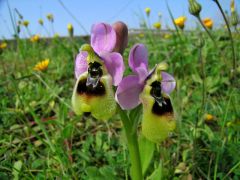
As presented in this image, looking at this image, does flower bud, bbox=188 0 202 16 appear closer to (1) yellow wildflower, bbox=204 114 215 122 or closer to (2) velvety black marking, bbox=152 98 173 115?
(1) yellow wildflower, bbox=204 114 215 122

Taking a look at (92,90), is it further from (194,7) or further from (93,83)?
(194,7)

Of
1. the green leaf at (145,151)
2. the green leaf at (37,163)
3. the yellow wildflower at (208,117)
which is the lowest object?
the green leaf at (37,163)

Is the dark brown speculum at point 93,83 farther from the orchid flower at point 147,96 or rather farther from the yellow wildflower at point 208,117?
the yellow wildflower at point 208,117

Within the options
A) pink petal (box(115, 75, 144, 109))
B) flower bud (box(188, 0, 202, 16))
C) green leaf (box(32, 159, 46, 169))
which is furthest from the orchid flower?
green leaf (box(32, 159, 46, 169))

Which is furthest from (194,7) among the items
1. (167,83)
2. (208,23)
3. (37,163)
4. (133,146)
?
(208,23)

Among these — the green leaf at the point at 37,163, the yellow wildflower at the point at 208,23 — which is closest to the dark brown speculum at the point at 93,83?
the green leaf at the point at 37,163

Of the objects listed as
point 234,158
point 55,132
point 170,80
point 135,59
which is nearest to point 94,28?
point 135,59
